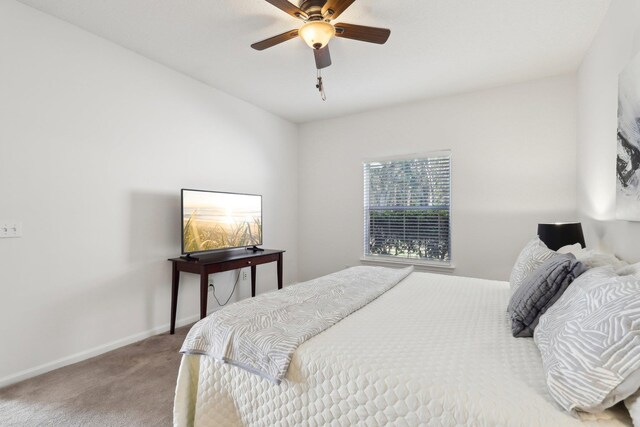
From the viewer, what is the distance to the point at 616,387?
0.83 metres

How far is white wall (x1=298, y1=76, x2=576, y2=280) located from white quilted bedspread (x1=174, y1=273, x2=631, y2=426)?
6.73 feet

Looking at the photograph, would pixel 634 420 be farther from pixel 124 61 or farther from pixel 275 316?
pixel 124 61

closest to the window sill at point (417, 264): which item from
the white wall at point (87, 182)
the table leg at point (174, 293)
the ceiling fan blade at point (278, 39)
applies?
the white wall at point (87, 182)

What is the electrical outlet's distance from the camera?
207cm

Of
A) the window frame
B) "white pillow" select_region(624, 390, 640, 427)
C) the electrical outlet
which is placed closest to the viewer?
"white pillow" select_region(624, 390, 640, 427)

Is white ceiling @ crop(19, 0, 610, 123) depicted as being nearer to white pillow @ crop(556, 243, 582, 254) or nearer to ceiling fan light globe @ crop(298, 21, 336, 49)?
ceiling fan light globe @ crop(298, 21, 336, 49)

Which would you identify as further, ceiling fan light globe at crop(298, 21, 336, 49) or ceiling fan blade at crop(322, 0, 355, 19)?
ceiling fan light globe at crop(298, 21, 336, 49)

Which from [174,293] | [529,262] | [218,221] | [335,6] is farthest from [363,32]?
[174,293]

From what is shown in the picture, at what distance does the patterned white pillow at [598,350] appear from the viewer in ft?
2.71

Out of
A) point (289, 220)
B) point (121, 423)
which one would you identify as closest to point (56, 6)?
point (121, 423)

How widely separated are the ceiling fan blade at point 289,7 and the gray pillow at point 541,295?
1.97 metres

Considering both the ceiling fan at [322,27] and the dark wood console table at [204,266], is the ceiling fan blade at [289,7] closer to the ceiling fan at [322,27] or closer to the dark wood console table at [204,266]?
the ceiling fan at [322,27]

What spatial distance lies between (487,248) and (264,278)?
273 centimetres

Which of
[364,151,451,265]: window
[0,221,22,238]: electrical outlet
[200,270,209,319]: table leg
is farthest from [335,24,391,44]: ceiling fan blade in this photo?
[0,221,22,238]: electrical outlet
